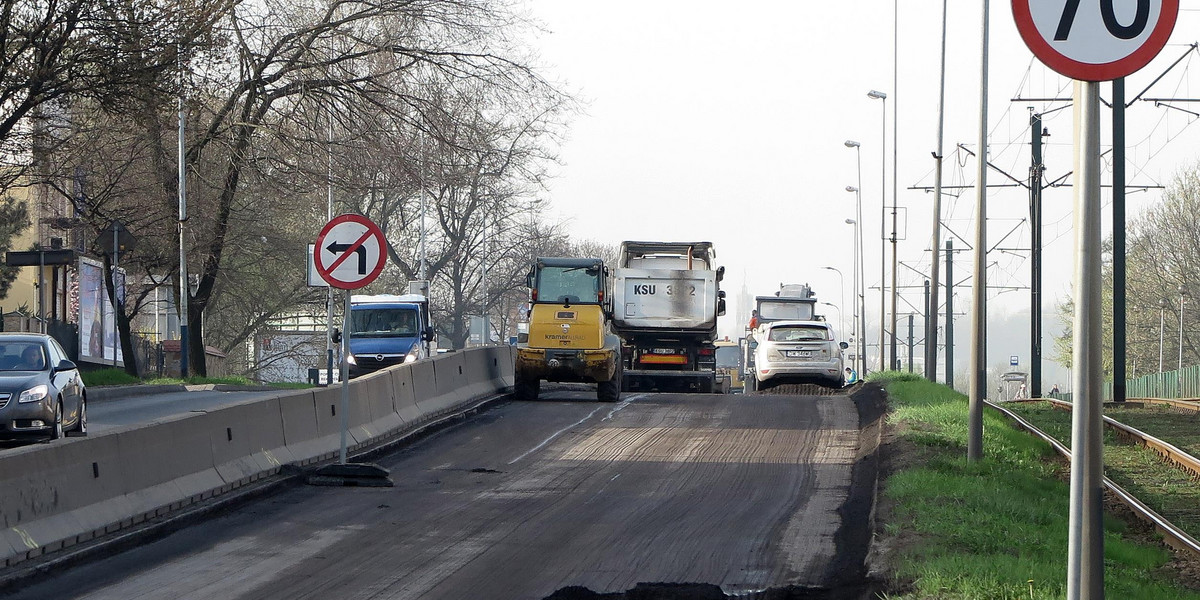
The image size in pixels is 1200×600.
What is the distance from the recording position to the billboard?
143ft

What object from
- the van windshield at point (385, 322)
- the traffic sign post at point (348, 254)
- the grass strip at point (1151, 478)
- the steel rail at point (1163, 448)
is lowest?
the grass strip at point (1151, 478)

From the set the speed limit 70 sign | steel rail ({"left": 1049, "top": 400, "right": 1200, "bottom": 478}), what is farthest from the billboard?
the speed limit 70 sign

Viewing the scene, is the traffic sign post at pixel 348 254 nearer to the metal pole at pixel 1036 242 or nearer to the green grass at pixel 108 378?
the green grass at pixel 108 378

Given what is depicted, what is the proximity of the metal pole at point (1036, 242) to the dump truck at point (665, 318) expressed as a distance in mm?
11344

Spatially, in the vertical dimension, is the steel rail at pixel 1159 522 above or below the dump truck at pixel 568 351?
below

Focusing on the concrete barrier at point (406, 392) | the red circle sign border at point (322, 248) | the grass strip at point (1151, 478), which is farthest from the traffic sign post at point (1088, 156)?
the concrete barrier at point (406, 392)

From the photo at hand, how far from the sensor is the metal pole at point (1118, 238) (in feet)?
113

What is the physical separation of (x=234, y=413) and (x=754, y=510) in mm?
5462

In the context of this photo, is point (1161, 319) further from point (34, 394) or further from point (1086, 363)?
point (1086, 363)

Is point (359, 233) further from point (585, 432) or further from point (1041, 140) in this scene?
point (1041, 140)

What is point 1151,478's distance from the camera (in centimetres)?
1884

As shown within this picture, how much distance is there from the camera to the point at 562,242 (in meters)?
86.3

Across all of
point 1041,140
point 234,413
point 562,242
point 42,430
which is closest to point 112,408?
point 42,430

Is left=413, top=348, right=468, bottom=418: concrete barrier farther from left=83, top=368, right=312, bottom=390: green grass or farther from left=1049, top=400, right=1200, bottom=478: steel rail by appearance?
left=1049, top=400, right=1200, bottom=478: steel rail
